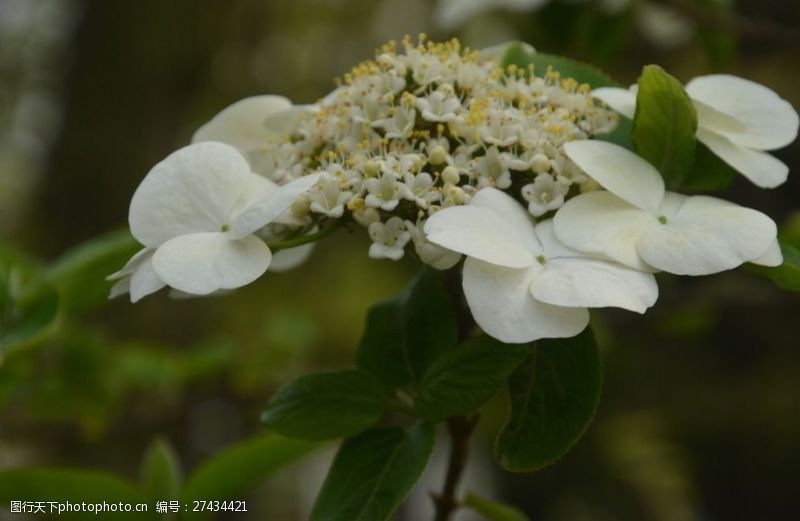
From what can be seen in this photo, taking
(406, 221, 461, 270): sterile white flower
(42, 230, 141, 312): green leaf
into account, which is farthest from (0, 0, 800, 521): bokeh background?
(406, 221, 461, 270): sterile white flower

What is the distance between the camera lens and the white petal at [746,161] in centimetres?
51

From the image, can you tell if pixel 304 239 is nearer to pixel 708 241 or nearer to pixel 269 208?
pixel 269 208

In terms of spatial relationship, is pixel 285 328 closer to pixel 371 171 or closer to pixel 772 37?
pixel 772 37

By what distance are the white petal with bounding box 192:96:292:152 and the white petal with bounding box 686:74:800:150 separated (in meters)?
0.28

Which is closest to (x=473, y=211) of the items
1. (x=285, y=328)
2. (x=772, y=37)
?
(x=772, y=37)

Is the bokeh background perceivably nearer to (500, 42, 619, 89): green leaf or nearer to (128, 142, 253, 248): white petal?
(500, 42, 619, 89): green leaf

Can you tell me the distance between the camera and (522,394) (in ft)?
1.61

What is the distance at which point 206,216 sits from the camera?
0.47 metres

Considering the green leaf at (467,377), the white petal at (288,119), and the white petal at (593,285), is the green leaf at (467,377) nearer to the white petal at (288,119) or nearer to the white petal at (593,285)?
the white petal at (593,285)

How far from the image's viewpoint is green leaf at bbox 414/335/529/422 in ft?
1.47

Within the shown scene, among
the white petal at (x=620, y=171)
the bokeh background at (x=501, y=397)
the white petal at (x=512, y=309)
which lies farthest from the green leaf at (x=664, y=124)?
the bokeh background at (x=501, y=397)

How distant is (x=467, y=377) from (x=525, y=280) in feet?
0.23

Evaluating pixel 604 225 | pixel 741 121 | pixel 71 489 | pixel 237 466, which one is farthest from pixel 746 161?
pixel 71 489

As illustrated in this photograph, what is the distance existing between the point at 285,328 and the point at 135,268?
3.24 feet
